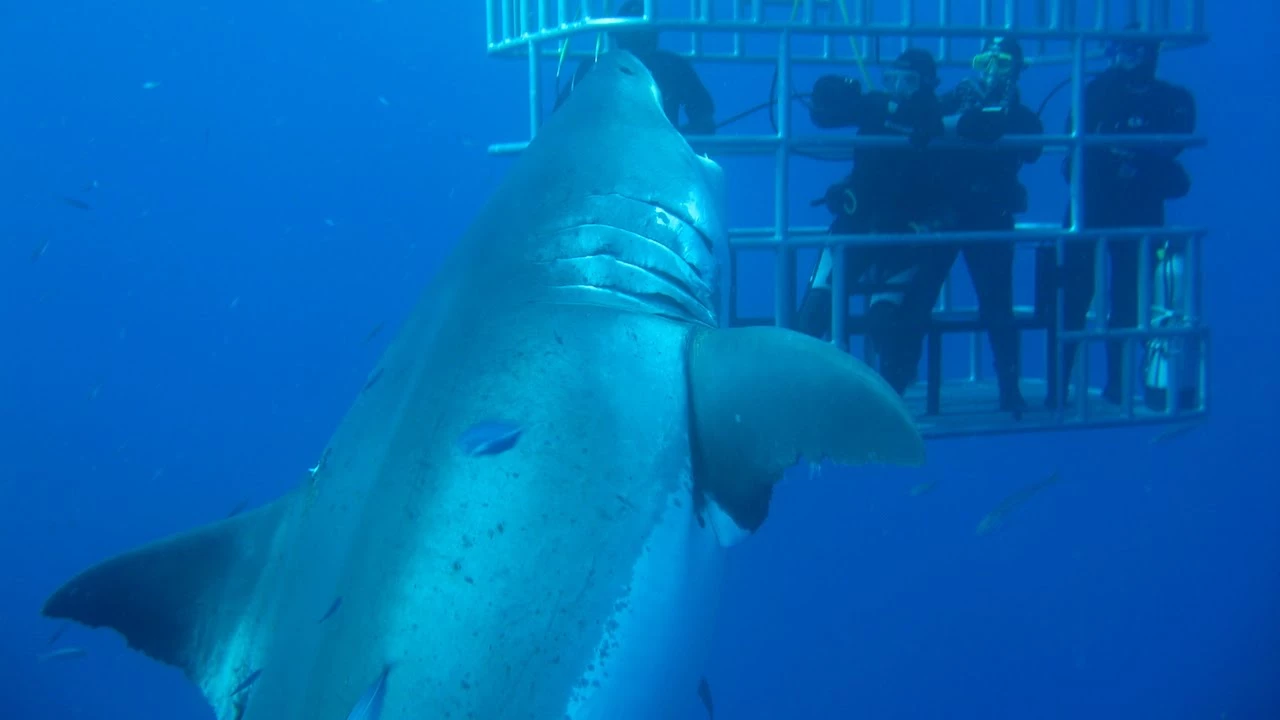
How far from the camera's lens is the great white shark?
Result: 191cm

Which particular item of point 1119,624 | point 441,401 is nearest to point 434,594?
point 441,401

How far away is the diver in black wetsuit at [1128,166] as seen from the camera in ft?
19.4

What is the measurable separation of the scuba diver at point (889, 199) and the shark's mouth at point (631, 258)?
214 centimetres

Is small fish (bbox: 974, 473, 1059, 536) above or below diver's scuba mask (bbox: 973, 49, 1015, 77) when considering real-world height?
below

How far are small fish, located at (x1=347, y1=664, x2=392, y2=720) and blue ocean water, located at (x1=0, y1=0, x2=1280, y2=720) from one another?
13.6m

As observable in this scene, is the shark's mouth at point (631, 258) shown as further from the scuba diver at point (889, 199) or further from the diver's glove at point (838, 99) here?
the diver's glove at point (838, 99)

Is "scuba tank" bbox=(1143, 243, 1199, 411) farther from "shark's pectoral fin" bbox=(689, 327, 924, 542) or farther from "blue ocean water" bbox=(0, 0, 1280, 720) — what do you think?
"blue ocean water" bbox=(0, 0, 1280, 720)

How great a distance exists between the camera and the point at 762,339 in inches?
89.5

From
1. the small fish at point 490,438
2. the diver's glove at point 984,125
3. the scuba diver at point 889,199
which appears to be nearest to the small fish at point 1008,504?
the scuba diver at point 889,199

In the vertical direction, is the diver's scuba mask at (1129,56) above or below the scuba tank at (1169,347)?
above

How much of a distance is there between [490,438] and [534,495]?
6.4 inches

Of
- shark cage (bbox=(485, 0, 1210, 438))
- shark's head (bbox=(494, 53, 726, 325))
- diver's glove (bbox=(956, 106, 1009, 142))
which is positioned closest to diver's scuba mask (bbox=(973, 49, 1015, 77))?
shark cage (bbox=(485, 0, 1210, 438))

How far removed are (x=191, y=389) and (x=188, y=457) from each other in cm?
192

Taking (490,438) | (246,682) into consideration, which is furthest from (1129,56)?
(246,682)
